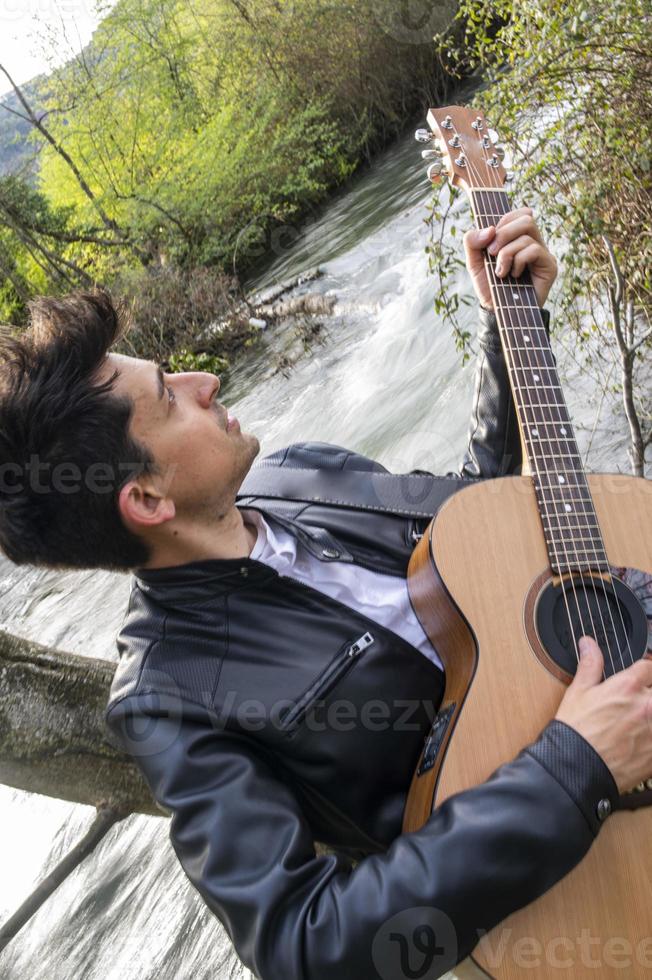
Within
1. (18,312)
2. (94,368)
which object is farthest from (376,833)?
(18,312)

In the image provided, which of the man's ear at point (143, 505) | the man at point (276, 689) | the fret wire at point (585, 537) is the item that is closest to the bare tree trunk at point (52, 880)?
the man at point (276, 689)

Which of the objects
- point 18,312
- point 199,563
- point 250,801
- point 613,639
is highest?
point 199,563

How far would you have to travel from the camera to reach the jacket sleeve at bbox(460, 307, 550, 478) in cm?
242

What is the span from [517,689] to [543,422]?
2.53ft

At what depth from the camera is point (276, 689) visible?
1.76 meters

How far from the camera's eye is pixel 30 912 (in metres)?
2.16

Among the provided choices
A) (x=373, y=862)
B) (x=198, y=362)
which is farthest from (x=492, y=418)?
(x=198, y=362)

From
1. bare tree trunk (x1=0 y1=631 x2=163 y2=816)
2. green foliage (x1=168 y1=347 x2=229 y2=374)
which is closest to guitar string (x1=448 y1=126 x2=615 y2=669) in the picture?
bare tree trunk (x1=0 y1=631 x2=163 y2=816)

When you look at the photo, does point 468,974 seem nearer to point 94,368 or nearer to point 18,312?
point 94,368

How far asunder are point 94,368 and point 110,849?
9.40ft

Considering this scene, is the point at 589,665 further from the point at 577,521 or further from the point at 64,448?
the point at 64,448

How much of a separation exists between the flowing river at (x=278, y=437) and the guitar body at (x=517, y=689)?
178 centimetres

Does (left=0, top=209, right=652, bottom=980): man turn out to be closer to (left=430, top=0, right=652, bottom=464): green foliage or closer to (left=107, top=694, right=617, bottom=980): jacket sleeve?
(left=107, top=694, right=617, bottom=980): jacket sleeve

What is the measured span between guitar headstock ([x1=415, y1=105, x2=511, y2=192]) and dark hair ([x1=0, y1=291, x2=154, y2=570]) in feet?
4.15
